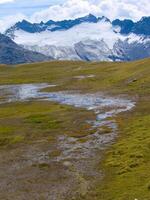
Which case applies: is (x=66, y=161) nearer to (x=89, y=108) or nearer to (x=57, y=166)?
(x=57, y=166)

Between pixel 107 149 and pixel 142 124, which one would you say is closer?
pixel 107 149

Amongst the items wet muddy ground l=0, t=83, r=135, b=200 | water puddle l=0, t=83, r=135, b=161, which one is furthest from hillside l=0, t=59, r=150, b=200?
water puddle l=0, t=83, r=135, b=161

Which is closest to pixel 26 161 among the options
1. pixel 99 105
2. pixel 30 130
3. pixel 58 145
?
pixel 58 145

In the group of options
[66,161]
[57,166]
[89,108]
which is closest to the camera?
[57,166]

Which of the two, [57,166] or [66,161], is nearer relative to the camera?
[57,166]

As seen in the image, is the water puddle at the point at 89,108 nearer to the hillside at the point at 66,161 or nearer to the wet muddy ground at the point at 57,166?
the wet muddy ground at the point at 57,166

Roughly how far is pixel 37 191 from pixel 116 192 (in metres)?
8.12

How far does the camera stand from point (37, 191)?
49.5 metres

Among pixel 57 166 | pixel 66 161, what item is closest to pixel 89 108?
pixel 66 161

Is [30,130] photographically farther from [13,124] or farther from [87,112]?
[87,112]

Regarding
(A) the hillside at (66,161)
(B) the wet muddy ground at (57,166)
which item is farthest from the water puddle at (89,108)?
(A) the hillside at (66,161)

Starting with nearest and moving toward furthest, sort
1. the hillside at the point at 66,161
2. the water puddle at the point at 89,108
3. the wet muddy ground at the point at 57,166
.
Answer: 1. the hillside at the point at 66,161
2. the wet muddy ground at the point at 57,166
3. the water puddle at the point at 89,108

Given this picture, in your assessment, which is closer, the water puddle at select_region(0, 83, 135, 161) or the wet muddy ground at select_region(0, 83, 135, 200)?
the wet muddy ground at select_region(0, 83, 135, 200)

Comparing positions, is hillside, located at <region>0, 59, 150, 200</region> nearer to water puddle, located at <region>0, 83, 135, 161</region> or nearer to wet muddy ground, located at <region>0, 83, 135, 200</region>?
wet muddy ground, located at <region>0, 83, 135, 200</region>
